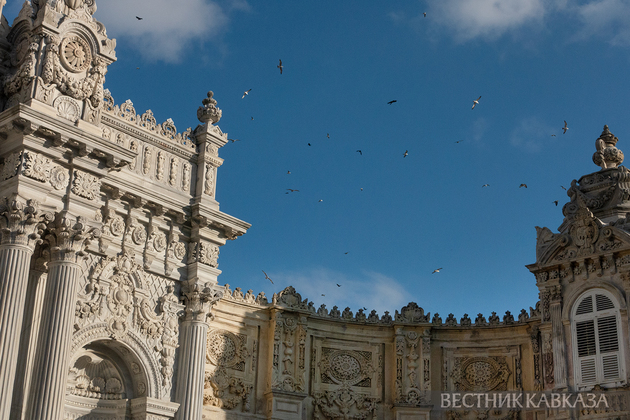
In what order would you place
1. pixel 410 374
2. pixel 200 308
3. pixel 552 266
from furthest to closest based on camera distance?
1. pixel 410 374
2. pixel 552 266
3. pixel 200 308

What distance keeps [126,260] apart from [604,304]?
14.6 m

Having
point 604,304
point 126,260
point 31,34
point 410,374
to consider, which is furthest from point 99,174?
point 604,304

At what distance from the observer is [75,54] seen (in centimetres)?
2383

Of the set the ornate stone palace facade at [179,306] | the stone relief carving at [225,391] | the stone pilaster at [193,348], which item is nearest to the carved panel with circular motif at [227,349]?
the ornate stone palace facade at [179,306]

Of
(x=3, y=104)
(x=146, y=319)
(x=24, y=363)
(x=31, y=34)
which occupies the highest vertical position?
(x=31, y=34)

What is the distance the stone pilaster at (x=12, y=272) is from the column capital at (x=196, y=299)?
537 cm

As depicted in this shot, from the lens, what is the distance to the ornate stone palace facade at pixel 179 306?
21609 millimetres

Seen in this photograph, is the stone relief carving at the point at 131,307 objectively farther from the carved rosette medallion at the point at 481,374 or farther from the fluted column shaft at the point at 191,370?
the carved rosette medallion at the point at 481,374

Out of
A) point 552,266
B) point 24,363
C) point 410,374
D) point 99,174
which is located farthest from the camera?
point 410,374

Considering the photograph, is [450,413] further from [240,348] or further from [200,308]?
[200,308]

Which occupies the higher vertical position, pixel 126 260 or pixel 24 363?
pixel 126 260

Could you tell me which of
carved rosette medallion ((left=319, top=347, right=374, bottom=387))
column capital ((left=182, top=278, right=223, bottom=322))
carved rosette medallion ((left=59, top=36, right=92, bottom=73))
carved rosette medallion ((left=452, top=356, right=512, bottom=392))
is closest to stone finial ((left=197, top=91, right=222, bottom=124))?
carved rosette medallion ((left=59, top=36, right=92, bottom=73))

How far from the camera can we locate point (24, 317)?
70.9ft

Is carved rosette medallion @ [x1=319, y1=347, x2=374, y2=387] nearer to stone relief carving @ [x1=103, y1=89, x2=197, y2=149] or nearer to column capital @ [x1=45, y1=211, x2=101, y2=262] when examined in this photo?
stone relief carving @ [x1=103, y1=89, x2=197, y2=149]
